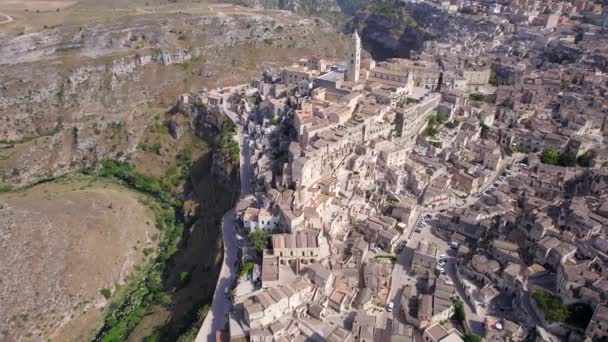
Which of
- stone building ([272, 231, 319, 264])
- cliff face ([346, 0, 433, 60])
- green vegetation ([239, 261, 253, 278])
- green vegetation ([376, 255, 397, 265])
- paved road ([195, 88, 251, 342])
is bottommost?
paved road ([195, 88, 251, 342])

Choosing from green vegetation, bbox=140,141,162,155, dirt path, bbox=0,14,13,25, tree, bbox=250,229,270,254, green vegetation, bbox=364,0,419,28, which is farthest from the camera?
green vegetation, bbox=364,0,419,28

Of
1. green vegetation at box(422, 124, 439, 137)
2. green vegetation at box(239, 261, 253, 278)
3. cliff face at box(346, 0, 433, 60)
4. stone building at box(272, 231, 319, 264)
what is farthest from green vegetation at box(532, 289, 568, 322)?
cliff face at box(346, 0, 433, 60)

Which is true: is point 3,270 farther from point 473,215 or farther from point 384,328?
point 473,215

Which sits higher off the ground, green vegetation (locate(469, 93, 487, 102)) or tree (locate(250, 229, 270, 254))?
green vegetation (locate(469, 93, 487, 102))

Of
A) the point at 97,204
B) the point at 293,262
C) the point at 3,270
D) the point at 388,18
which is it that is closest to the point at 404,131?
the point at 293,262

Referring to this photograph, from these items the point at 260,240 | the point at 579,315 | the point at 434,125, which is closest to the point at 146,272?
the point at 260,240

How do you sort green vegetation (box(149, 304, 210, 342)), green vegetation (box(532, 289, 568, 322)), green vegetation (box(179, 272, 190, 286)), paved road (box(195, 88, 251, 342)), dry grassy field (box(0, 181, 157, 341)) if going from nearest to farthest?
1. green vegetation (box(532, 289, 568, 322))
2. paved road (box(195, 88, 251, 342))
3. green vegetation (box(149, 304, 210, 342))
4. dry grassy field (box(0, 181, 157, 341))
5. green vegetation (box(179, 272, 190, 286))

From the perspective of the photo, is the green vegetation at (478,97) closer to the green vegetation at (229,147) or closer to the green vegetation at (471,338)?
the green vegetation at (229,147)

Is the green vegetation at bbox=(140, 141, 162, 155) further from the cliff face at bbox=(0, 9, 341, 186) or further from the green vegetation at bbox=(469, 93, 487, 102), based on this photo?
the green vegetation at bbox=(469, 93, 487, 102)
